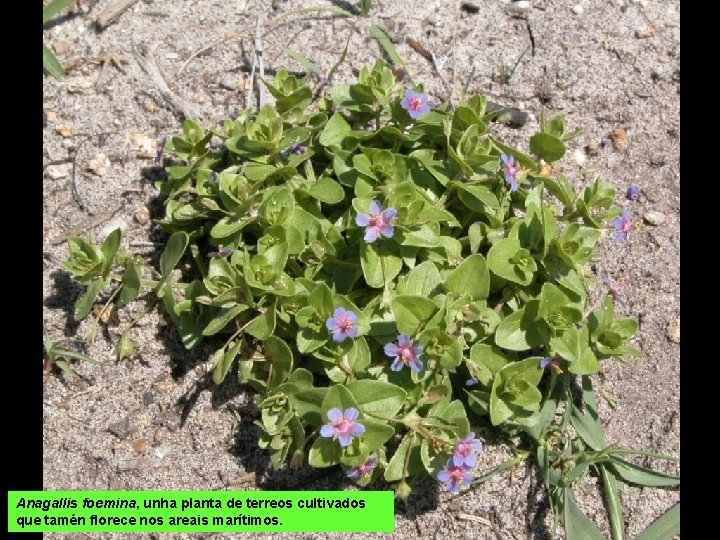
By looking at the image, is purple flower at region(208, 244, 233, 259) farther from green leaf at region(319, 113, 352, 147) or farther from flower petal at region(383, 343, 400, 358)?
flower petal at region(383, 343, 400, 358)

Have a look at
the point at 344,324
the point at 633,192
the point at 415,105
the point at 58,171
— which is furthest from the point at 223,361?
the point at 633,192

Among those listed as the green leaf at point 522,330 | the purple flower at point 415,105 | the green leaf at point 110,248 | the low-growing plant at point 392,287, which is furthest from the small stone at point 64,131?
the green leaf at point 522,330

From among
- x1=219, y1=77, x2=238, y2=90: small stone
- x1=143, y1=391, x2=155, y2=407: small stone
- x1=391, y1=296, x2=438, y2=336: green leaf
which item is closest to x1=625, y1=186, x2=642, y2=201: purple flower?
x1=391, y1=296, x2=438, y2=336: green leaf

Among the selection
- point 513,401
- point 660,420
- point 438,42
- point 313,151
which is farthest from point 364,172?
point 660,420

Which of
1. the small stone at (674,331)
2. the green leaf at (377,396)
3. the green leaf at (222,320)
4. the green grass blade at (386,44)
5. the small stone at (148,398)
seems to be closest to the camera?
the green leaf at (377,396)

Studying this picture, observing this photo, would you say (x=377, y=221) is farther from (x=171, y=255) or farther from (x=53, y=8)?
(x=53, y=8)

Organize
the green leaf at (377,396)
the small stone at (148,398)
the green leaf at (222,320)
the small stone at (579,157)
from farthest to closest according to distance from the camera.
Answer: the small stone at (579,157)
the small stone at (148,398)
the green leaf at (222,320)
the green leaf at (377,396)

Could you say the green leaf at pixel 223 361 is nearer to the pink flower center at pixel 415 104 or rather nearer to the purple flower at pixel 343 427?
the purple flower at pixel 343 427
